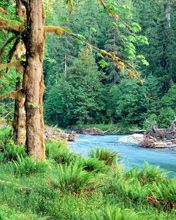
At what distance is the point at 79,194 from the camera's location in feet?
26.5

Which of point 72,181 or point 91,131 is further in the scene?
point 91,131

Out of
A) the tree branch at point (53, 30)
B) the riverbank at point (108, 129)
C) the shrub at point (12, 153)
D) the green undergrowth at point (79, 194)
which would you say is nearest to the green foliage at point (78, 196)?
the green undergrowth at point (79, 194)

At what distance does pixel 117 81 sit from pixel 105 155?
212 feet

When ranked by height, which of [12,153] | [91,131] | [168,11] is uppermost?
[168,11]

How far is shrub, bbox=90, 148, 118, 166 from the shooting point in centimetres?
1307

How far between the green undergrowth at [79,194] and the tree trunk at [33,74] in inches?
38.4

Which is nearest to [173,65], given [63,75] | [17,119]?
[63,75]

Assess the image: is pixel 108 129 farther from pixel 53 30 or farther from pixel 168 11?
pixel 53 30

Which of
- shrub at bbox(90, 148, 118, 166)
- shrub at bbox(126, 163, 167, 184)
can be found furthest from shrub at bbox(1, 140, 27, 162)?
shrub at bbox(126, 163, 167, 184)

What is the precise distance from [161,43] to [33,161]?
61.1 m

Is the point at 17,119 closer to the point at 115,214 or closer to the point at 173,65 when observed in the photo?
the point at 115,214

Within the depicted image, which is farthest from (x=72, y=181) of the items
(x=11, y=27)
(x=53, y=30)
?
(x=53, y=30)

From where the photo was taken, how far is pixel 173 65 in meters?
67.9

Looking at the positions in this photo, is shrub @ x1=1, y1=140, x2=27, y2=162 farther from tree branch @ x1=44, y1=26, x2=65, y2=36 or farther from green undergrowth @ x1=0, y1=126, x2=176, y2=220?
tree branch @ x1=44, y1=26, x2=65, y2=36
